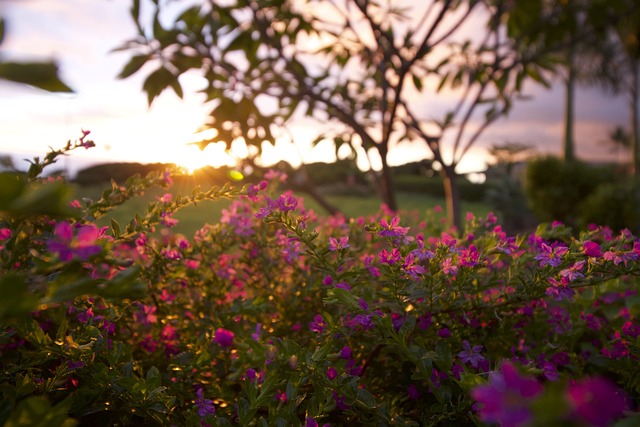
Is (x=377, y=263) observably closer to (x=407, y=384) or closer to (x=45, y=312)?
(x=407, y=384)

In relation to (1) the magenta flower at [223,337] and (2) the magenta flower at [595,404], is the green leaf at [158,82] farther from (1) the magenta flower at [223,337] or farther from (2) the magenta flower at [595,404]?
(2) the magenta flower at [595,404]

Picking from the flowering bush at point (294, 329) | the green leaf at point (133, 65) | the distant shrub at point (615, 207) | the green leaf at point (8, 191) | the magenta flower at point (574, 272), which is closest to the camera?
the green leaf at point (8, 191)

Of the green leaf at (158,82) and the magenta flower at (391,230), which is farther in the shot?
the green leaf at (158,82)

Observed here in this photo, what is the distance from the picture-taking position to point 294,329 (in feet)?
6.68

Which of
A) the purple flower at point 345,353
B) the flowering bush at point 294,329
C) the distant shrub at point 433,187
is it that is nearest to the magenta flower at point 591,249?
the flowering bush at point 294,329

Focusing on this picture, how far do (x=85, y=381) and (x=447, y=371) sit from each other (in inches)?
40.2

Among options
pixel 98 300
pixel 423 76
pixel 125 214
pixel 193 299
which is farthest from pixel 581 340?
pixel 125 214

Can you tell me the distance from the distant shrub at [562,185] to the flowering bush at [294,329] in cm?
1240

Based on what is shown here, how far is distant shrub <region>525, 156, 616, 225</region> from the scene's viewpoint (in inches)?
539

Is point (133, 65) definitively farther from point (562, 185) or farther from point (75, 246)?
point (562, 185)

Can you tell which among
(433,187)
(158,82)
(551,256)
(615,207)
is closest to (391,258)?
(551,256)

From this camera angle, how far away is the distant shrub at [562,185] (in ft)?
44.9

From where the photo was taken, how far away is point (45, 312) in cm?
157

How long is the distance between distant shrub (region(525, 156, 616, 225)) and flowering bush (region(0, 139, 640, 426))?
40.7 feet
